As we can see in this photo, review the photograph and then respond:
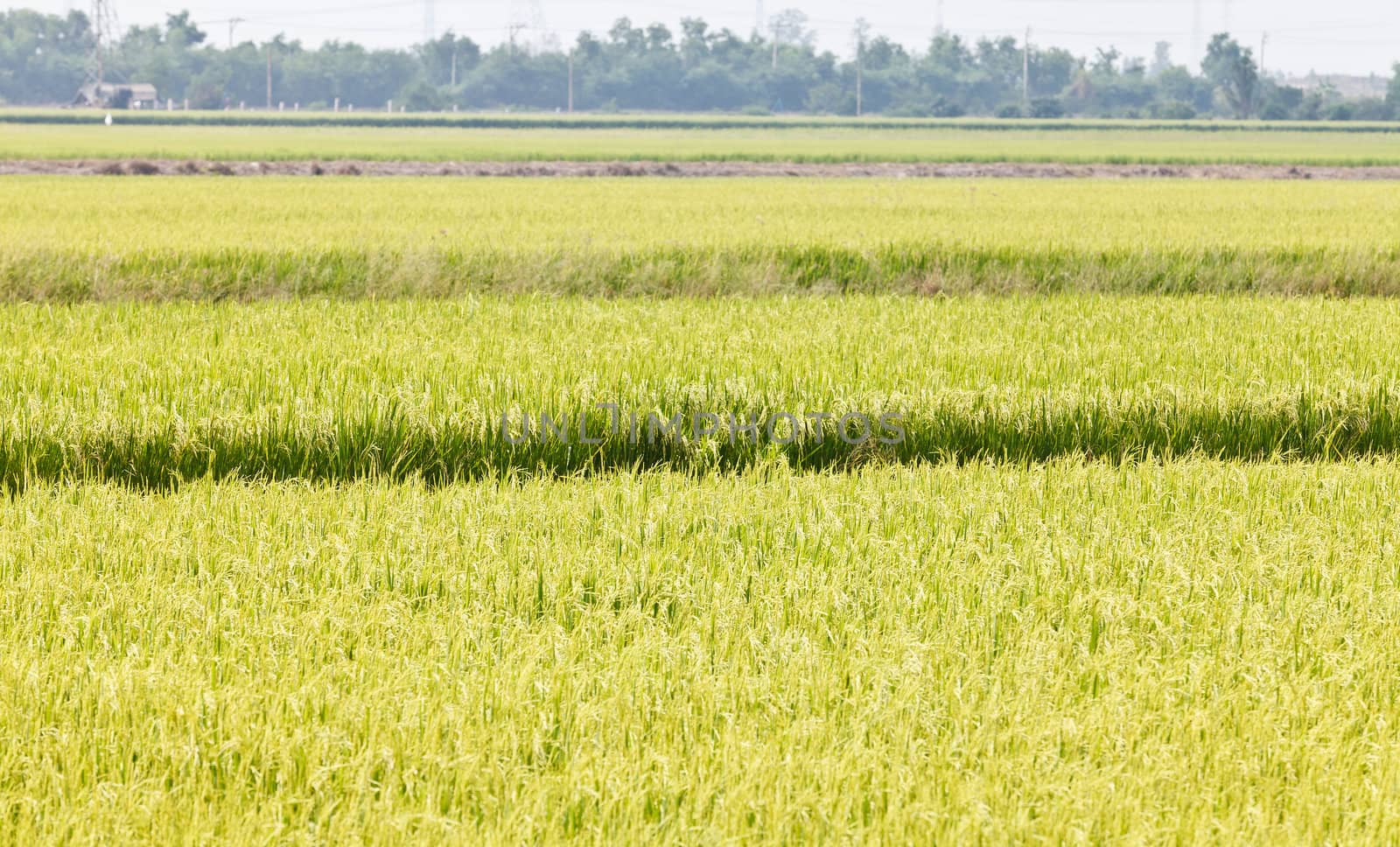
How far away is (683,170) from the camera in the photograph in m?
33.9

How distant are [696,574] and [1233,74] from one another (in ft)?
334

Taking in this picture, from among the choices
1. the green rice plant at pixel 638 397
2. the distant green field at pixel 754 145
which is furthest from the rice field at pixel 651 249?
the distant green field at pixel 754 145

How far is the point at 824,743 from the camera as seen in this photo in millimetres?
2578

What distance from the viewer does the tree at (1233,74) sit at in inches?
3516

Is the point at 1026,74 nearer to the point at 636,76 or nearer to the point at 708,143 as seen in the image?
the point at 636,76

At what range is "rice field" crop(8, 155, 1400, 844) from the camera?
238 cm

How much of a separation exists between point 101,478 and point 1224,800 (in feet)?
15.6

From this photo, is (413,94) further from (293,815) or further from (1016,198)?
(293,815)

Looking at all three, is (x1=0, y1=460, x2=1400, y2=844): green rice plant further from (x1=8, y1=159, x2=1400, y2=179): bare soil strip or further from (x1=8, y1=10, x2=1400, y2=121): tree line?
(x1=8, y1=10, x2=1400, y2=121): tree line

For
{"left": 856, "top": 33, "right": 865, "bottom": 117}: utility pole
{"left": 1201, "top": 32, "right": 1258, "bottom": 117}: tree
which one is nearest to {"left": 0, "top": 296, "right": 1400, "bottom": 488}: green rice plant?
{"left": 1201, "top": 32, "right": 1258, "bottom": 117}: tree

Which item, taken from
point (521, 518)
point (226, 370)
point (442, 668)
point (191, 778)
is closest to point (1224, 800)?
point (442, 668)

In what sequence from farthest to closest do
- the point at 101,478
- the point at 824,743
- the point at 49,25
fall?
1. the point at 49,25
2. the point at 101,478
3. the point at 824,743

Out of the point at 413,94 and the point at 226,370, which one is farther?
the point at 413,94

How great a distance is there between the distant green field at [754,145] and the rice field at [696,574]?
93.0 feet
